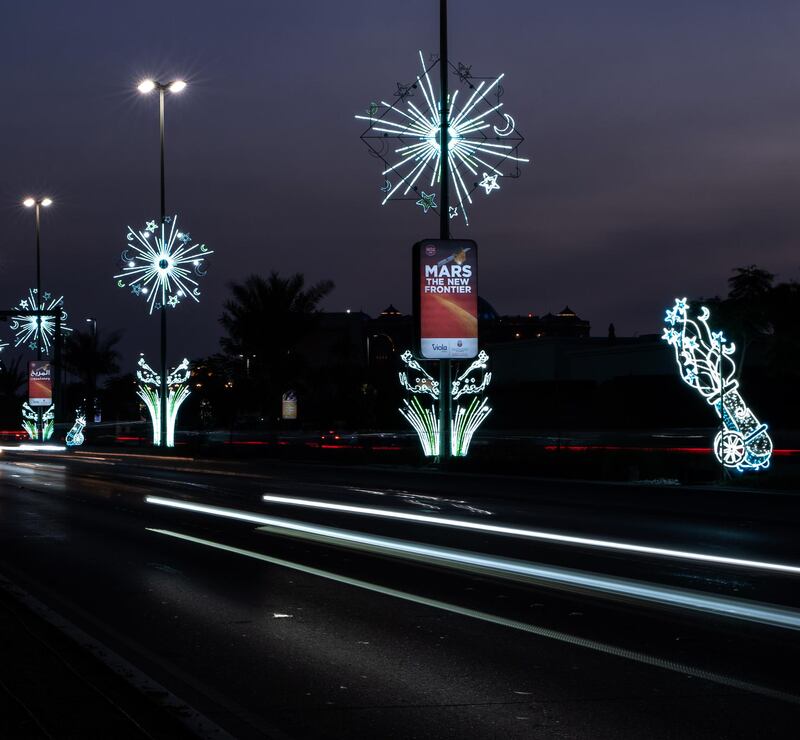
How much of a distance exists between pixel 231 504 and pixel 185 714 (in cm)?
1595

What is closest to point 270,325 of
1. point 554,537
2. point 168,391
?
point 168,391

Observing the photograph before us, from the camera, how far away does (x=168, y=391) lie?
57688mm

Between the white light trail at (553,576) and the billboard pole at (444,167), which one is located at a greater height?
the billboard pole at (444,167)

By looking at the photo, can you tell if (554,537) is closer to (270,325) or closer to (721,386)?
(721,386)

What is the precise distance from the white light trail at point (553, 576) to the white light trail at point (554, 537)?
5.19 feet

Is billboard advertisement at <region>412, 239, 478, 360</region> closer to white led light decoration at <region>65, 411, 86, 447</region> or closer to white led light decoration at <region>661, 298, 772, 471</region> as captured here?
white led light decoration at <region>661, 298, 772, 471</region>

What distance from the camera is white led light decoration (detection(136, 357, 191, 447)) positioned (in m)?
55.5

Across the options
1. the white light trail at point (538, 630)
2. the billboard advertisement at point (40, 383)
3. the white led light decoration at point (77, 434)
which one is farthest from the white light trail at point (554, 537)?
the billboard advertisement at point (40, 383)

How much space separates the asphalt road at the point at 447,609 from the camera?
6785mm

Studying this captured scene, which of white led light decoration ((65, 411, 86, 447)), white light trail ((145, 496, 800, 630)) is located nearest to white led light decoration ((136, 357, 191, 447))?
white led light decoration ((65, 411, 86, 447))

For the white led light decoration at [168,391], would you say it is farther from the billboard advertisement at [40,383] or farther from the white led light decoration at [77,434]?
the billboard advertisement at [40,383]

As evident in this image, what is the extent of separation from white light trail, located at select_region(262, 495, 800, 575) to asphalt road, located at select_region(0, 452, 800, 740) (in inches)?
1.9

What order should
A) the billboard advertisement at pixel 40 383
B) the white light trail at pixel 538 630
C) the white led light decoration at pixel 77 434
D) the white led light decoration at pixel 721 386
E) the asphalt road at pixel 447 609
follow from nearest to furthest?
the asphalt road at pixel 447 609, the white light trail at pixel 538 630, the white led light decoration at pixel 721 386, the white led light decoration at pixel 77 434, the billboard advertisement at pixel 40 383

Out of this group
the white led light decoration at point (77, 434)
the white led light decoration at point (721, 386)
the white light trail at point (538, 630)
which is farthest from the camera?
the white led light decoration at point (77, 434)
